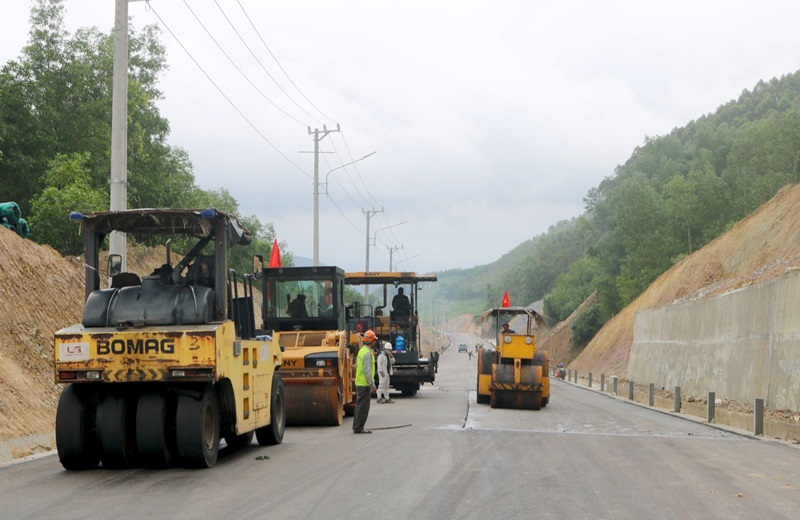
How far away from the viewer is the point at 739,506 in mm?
9453

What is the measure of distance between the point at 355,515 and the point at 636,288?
79.6m

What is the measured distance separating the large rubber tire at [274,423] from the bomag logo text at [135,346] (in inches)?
142

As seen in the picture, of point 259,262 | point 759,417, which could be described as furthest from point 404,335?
point 259,262

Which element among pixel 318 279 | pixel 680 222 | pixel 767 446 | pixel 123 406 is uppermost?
pixel 680 222

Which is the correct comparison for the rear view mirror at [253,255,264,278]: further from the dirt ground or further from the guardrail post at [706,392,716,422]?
the dirt ground

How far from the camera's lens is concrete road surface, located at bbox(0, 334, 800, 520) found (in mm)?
8953

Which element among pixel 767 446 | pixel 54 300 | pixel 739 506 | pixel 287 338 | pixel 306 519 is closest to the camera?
pixel 306 519

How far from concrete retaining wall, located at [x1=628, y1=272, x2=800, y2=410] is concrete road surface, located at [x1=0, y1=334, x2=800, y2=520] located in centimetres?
818

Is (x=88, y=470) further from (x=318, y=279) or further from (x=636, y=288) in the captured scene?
(x=636, y=288)

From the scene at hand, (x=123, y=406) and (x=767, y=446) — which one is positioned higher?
(x=123, y=406)

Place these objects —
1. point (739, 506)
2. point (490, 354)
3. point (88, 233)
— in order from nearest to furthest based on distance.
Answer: point (739, 506) → point (88, 233) → point (490, 354)

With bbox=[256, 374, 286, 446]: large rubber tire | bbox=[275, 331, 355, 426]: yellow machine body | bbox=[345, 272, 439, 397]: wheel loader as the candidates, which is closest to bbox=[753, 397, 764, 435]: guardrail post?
bbox=[275, 331, 355, 426]: yellow machine body

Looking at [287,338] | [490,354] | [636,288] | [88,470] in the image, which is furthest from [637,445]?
[636,288]

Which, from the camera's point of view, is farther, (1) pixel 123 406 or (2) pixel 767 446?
(2) pixel 767 446
